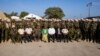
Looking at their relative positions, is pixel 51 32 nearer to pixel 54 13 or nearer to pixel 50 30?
pixel 50 30

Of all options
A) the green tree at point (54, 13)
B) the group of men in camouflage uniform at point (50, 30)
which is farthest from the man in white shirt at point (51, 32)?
the green tree at point (54, 13)

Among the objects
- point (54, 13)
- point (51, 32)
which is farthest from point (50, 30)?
point (54, 13)

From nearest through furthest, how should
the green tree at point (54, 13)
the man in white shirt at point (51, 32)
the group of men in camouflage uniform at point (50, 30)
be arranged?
the group of men in camouflage uniform at point (50, 30) → the man in white shirt at point (51, 32) → the green tree at point (54, 13)

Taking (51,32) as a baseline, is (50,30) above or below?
above

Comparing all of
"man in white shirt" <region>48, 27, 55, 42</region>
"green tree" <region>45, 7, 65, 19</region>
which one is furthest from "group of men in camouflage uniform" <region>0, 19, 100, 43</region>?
"green tree" <region>45, 7, 65, 19</region>

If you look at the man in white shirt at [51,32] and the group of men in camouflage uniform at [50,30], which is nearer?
the group of men in camouflage uniform at [50,30]

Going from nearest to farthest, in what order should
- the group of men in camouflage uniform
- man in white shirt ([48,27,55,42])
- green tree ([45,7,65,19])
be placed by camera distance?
the group of men in camouflage uniform, man in white shirt ([48,27,55,42]), green tree ([45,7,65,19])

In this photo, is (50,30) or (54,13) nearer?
(50,30)

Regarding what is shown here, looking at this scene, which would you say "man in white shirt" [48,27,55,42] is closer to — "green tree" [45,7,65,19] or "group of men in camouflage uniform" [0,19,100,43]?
"group of men in camouflage uniform" [0,19,100,43]

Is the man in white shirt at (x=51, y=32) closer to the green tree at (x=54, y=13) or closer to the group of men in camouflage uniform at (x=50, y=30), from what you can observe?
the group of men in camouflage uniform at (x=50, y=30)

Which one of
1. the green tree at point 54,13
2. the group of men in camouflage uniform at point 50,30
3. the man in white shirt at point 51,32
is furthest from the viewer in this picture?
the green tree at point 54,13

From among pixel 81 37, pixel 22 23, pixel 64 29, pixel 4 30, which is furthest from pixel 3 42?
pixel 81 37

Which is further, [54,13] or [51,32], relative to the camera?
[54,13]

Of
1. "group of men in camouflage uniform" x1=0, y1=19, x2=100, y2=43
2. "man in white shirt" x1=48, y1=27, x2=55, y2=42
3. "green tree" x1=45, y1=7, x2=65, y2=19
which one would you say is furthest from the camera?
"green tree" x1=45, y1=7, x2=65, y2=19
